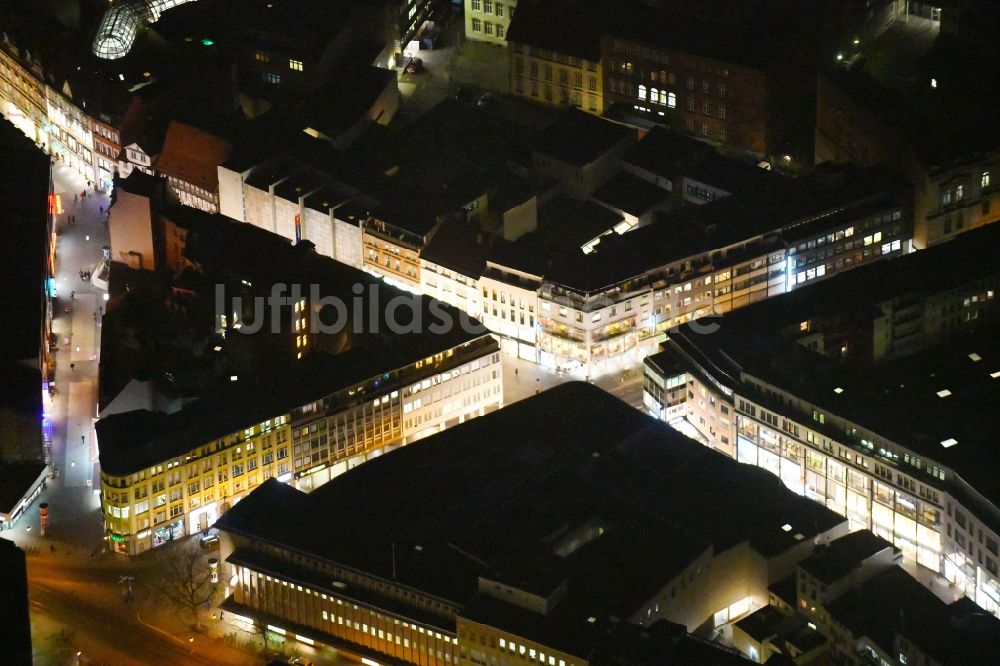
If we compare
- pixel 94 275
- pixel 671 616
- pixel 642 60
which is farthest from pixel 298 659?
pixel 642 60

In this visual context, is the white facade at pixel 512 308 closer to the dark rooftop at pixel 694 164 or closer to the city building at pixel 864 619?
the dark rooftop at pixel 694 164

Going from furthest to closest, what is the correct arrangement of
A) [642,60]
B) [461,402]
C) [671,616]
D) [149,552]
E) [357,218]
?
[642,60] → [357,218] → [461,402] → [149,552] → [671,616]

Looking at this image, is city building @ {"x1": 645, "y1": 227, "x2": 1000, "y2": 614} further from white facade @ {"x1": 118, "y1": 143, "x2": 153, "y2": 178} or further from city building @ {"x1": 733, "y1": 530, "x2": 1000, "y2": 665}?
white facade @ {"x1": 118, "y1": 143, "x2": 153, "y2": 178}

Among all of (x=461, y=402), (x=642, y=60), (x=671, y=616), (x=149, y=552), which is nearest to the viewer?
(x=671, y=616)

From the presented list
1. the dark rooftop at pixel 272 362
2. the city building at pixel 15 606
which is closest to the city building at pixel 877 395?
the dark rooftop at pixel 272 362

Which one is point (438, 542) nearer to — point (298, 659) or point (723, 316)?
point (298, 659)

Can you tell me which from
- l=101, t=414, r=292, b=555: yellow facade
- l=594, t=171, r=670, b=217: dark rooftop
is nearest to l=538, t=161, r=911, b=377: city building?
l=594, t=171, r=670, b=217: dark rooftop

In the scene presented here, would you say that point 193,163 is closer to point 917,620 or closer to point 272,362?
point 272,362

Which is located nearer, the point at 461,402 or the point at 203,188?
the point at 461,402
